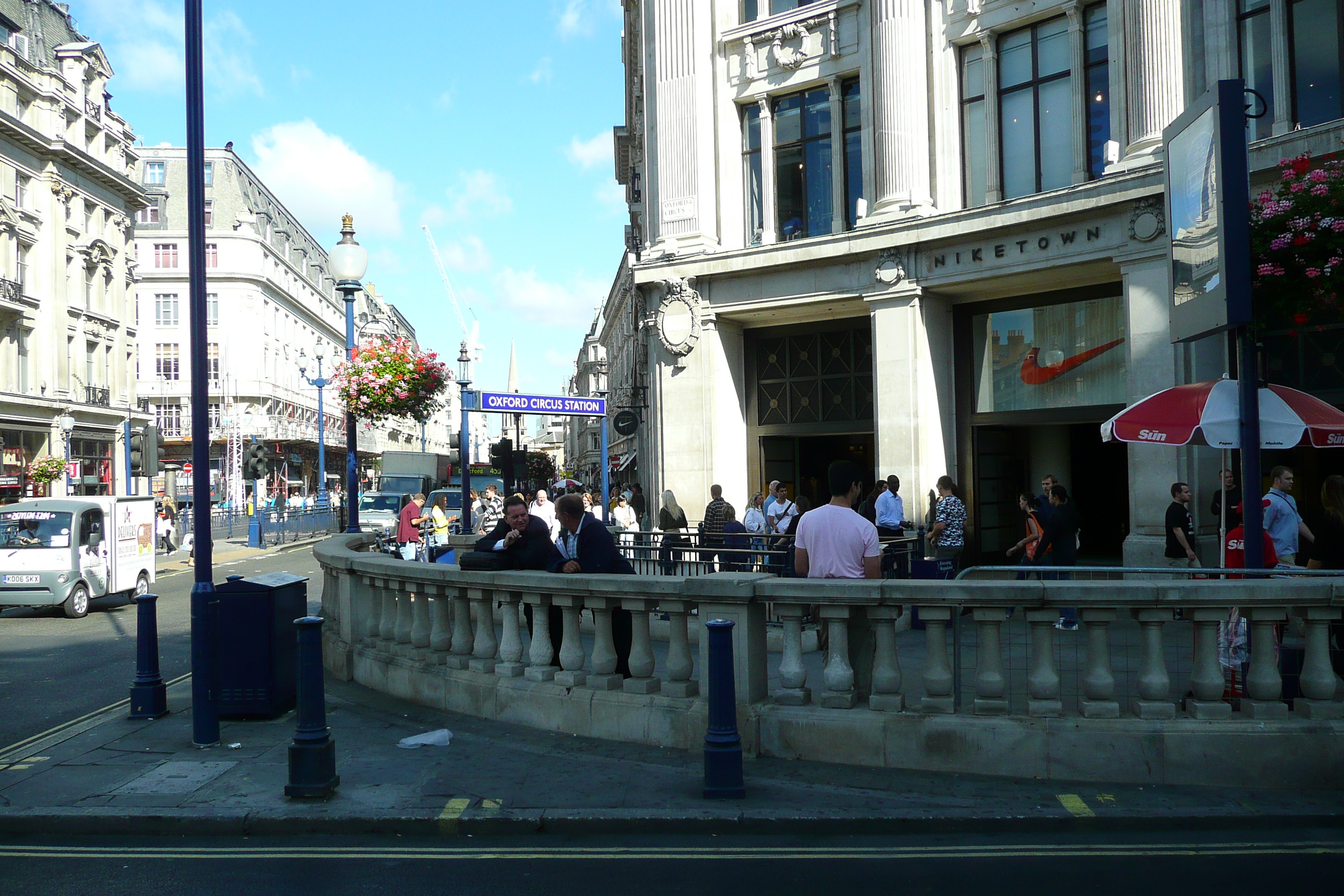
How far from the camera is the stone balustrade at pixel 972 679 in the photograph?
18.8 feet

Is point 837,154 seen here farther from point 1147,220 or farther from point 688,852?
point 688,852

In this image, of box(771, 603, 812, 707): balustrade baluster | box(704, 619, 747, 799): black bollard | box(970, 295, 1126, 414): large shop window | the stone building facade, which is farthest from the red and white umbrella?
the stone building facade

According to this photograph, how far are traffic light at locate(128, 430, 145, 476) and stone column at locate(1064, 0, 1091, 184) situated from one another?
20.8 m

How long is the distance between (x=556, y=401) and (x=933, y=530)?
7705mm

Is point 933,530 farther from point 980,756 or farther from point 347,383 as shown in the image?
point 347,383

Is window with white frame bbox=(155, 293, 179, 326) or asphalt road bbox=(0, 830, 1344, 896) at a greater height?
window with white frame bbox=(155, 293, 179, 326)

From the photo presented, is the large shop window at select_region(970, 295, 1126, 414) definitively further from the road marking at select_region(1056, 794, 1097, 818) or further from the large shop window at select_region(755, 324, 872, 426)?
the road marking at select_region(1056, 794, 1097, 818)

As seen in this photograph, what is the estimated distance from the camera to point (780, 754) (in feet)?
20.9

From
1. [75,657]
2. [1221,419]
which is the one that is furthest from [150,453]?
[1221,419]

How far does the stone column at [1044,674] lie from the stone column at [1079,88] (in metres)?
11.4

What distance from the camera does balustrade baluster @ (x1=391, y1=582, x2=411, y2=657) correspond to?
8633 millimetres

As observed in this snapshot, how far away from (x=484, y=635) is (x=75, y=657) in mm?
7510

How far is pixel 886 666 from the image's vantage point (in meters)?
6.17

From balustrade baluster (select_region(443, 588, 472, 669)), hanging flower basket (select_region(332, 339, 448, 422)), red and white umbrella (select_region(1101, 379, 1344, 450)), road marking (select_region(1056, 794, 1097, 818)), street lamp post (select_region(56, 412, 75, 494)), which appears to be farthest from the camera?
street lamp post (select_region(56, 412, 75, 494))
